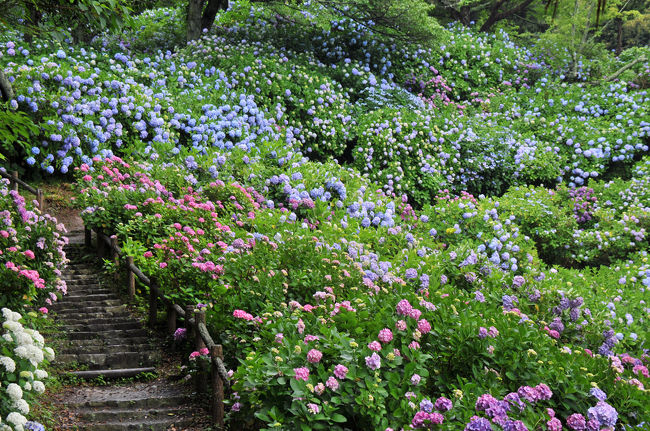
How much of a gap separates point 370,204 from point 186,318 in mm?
4166

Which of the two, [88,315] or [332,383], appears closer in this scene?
[332,383]

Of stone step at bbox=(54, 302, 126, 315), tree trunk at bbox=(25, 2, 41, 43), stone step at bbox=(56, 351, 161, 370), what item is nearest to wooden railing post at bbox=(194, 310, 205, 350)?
stone step at bbox=(56, 351, 161, 370)

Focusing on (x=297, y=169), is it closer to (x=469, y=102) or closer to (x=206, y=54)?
(x=206, y=54)

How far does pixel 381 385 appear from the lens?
3.37m

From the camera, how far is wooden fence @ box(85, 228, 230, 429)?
426cm

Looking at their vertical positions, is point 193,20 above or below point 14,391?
above

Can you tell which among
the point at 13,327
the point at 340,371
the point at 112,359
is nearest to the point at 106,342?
the point at 112,359

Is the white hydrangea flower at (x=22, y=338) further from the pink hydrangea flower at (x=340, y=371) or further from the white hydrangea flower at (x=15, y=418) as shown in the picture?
the pink hydrangea flower at (x=340, y=371)

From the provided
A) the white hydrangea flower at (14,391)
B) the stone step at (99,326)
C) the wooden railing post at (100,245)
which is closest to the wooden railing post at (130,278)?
the stone step at (99,326)

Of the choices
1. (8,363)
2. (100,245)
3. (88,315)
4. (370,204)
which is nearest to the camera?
(8,363)

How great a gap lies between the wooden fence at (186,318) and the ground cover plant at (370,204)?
162 millimetres

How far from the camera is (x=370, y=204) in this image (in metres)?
8.76

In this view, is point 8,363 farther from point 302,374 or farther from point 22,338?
point 302,374

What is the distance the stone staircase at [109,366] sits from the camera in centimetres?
462
